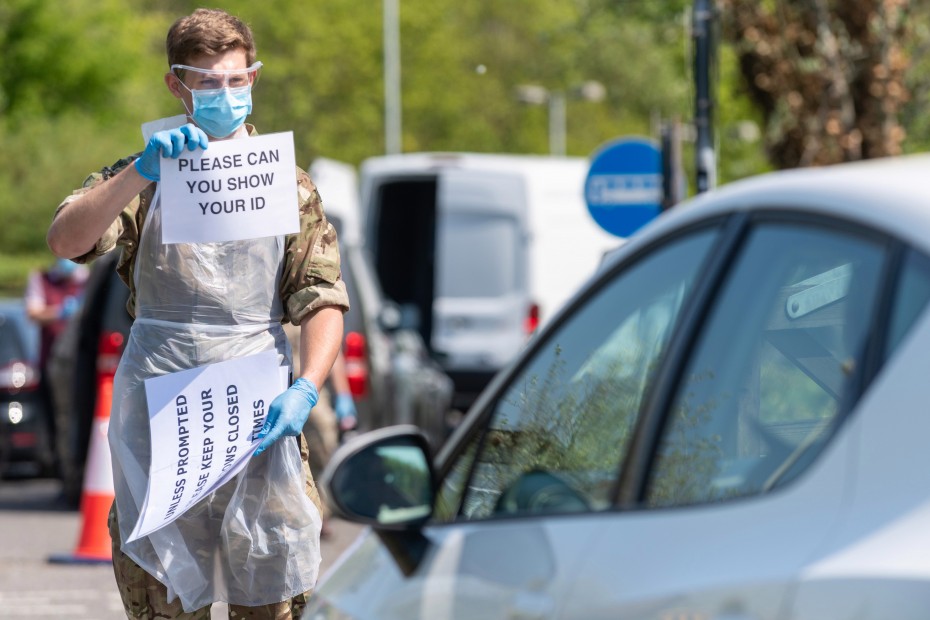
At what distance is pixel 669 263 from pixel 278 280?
5.12 feet

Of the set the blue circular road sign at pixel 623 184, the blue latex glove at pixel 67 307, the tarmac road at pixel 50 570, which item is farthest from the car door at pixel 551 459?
the blue latex glove at pixel 67 307

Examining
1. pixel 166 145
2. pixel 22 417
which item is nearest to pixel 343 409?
pixel 22 417

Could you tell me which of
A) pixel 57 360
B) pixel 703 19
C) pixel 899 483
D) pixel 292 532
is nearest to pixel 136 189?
pixel 292 532

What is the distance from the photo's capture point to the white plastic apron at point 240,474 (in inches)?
150

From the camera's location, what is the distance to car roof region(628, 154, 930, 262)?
2047 mm

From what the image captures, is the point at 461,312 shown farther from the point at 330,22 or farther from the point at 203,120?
the point at 330,22

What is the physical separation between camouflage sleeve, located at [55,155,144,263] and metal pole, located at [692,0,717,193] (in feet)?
21.5

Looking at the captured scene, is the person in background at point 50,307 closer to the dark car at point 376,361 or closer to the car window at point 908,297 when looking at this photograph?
the dark car at point 376,361

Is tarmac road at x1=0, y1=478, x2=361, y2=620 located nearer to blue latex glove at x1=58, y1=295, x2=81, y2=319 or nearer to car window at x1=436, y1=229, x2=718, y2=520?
blue latex glove at x1=58, y1=295, x2=81, y2=319

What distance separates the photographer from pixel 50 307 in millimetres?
13195

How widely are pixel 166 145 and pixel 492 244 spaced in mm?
13793

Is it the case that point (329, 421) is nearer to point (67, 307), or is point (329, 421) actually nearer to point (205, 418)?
point (67, 307)

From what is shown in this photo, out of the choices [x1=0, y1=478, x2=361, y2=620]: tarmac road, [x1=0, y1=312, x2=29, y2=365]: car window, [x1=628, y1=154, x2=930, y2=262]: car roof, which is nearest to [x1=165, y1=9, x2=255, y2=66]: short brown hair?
[x1=628, y1=154, x2=930, y2=262]: car roof

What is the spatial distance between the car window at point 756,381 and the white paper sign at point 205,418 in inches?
62.7
